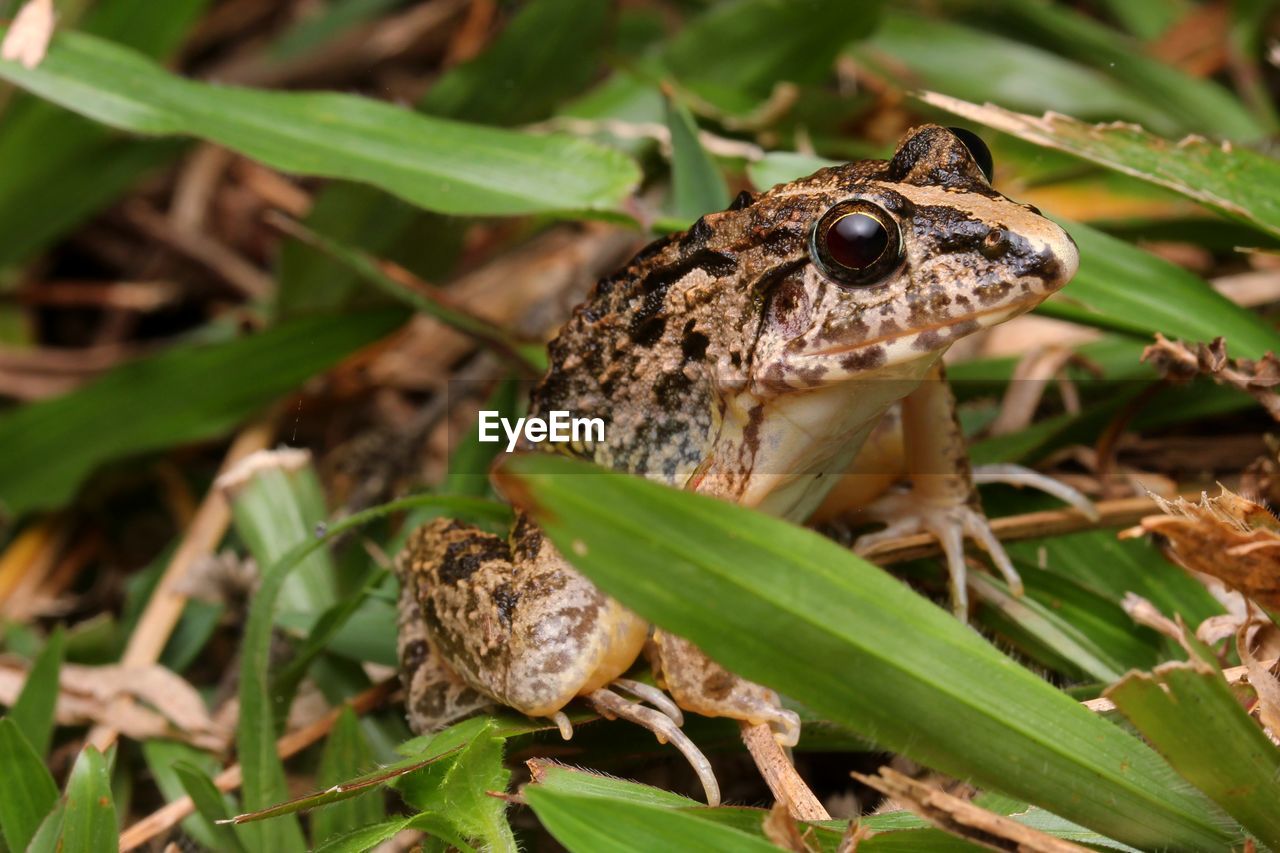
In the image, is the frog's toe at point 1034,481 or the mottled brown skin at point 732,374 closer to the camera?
the mottled brown skin at point 732,374

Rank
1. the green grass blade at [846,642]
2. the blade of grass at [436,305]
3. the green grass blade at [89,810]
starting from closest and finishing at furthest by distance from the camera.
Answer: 1. the green grass blade at [846,642]
2. the green grass blade at [89,810]
3. the blade of grass at [436,305]

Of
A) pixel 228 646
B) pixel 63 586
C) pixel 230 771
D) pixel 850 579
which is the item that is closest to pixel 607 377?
pixel 850 579

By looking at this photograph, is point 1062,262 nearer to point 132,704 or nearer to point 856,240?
point 856,240

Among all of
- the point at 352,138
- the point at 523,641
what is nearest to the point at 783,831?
the point at 523,641

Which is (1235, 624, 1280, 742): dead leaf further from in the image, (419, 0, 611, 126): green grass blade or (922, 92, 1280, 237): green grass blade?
(419, 0, 611, 126): green grass blade

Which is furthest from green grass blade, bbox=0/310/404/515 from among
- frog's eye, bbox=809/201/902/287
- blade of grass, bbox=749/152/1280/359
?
blade of grass, bbox=749/152/1280/359

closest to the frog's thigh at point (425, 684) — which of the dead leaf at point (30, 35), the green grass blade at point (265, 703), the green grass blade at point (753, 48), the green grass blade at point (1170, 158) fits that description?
the green grass blade at point (265, 703)

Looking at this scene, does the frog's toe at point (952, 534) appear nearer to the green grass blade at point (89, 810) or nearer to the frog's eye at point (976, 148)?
the frog's eye at point (976, 148)
